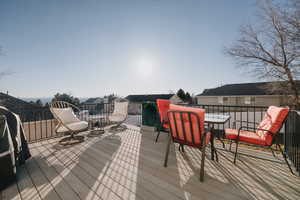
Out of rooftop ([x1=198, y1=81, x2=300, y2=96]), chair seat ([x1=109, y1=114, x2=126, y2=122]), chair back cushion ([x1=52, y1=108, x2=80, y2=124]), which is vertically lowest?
chair seat ([x1=109, y1=114, x2=126, y2=122])

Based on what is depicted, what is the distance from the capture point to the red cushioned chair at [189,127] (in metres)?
1.81

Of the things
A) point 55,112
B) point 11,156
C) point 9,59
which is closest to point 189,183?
point 11,156

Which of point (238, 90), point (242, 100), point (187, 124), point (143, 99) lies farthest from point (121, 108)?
point (143, 99)

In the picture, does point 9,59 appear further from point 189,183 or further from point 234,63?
point 234,63

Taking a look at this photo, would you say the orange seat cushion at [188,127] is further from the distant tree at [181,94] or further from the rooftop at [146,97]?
the distant tree at [181,94]

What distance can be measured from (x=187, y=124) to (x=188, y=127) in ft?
0.16

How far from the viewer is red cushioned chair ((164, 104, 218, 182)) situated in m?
1.81

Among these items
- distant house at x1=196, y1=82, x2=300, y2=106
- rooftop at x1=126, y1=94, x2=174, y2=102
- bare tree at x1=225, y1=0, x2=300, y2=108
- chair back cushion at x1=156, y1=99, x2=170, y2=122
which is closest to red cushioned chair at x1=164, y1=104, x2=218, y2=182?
chair back cushion at x1=156, y1=99, x2=170, y2=122

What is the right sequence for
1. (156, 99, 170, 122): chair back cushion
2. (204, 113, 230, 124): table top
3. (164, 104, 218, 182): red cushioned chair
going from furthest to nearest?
1. (156, 99, 170, 122): chair back cushion
2. (204, 113, 230, 124): table top
3. (164, 104, 218, 182): red cushioned chair

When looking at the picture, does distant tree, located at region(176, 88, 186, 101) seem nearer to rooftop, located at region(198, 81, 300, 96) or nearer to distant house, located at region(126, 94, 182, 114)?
distant house, located at region(126, 94, 182, 114)

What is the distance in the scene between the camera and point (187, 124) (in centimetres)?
192

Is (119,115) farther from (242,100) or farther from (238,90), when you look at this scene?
(238,90)

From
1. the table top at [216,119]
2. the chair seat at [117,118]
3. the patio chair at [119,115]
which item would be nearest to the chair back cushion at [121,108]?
the patio chair at [119,115]

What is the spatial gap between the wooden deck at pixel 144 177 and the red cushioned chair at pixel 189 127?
11.6 inches
